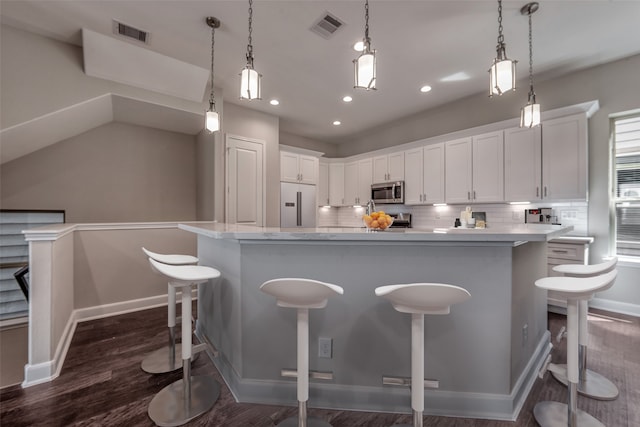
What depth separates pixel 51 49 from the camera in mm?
2744

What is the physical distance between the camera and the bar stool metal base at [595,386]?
181cm

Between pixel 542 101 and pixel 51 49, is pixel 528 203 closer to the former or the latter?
pixel 542 101

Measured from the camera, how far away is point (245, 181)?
453 cm

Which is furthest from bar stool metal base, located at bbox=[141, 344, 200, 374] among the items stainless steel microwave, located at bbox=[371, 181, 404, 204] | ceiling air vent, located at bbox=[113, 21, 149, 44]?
stainless steel microwave, located at bbox=[371, 181, 404, 204]

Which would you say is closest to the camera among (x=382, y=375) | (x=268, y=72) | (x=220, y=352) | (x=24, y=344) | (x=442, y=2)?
(x=382, y=375)

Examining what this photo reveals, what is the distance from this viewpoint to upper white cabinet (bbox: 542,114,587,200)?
332cm

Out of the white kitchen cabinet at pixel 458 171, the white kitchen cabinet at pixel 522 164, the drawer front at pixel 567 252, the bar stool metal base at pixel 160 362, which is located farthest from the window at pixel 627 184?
the bar stool metal base at pixel 160 362

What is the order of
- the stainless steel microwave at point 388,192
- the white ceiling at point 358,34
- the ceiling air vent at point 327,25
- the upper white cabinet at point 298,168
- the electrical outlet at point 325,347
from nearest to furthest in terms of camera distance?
the electrical outlet at point 325,347 < the white ceiling at point 358,34 < the ceiling air vent at point 327,25 < the stainless steel microwave at point 388,192 < the upper white cabinet at point 298,168

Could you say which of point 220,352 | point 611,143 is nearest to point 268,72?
point 220,352

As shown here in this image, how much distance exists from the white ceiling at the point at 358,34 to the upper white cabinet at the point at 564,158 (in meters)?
0.76

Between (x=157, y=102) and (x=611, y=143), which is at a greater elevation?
(x=157, y=102)

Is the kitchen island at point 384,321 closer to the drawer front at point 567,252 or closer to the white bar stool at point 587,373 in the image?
the white bar stool at point 587,373

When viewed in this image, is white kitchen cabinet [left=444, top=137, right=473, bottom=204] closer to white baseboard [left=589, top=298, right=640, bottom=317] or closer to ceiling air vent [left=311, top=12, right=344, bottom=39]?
white baseboard [left=589, top=298, right=640, bottom=317]

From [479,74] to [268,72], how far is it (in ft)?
9.40
